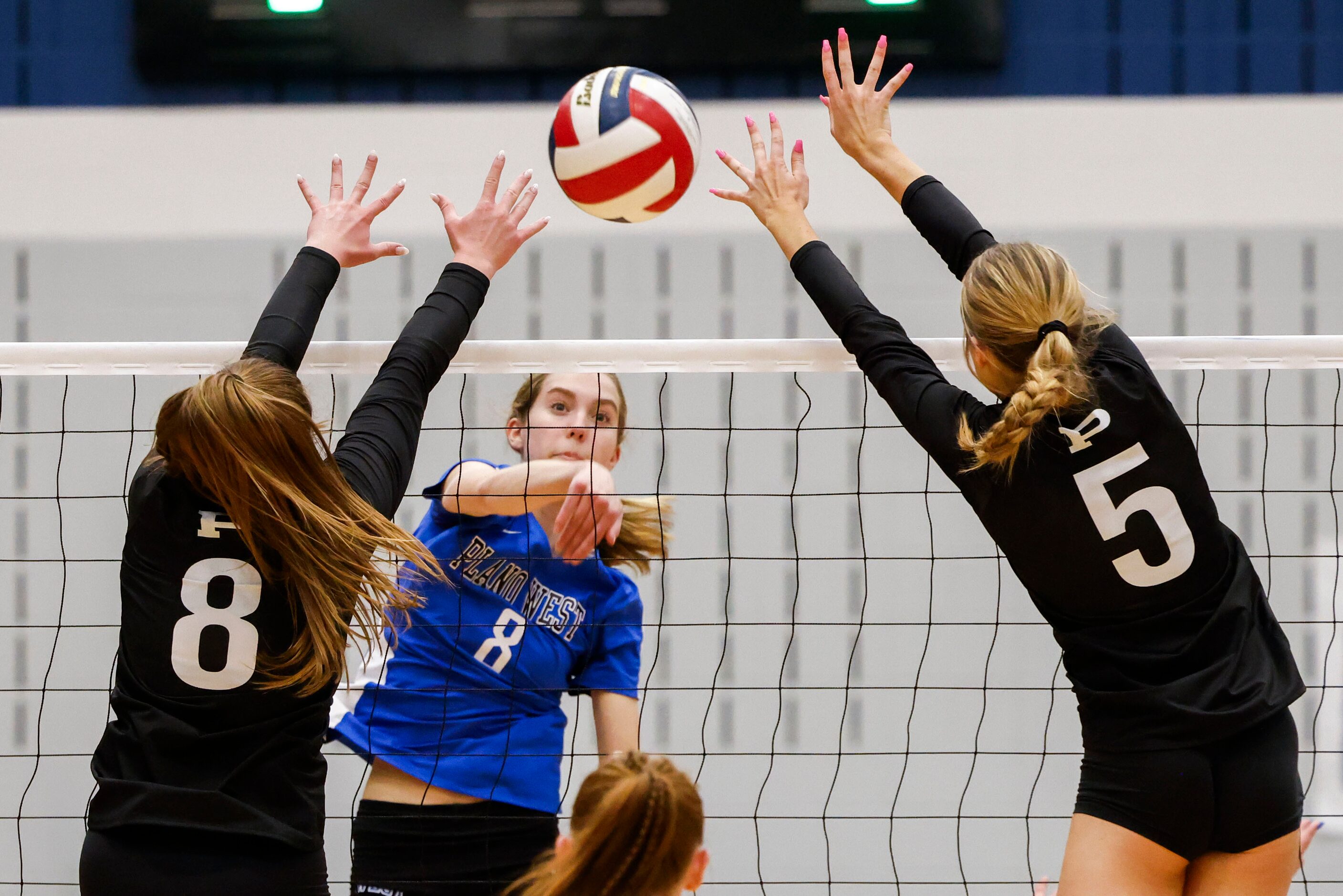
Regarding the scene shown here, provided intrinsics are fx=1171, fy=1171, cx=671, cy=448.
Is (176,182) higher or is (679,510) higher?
(176,182)

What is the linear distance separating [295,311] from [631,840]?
1062 millimetres

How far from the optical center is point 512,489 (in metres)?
2.49

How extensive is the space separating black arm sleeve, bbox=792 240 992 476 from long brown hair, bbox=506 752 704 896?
69 centimetres

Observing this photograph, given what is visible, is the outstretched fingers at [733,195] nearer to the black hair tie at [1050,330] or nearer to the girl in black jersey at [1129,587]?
the girl in black jersey at [1129,587]

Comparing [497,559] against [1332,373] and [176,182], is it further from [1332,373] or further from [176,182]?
[1332,373]

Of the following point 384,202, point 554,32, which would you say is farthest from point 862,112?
point 554,32

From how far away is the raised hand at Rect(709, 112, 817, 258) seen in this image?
7.20 ft

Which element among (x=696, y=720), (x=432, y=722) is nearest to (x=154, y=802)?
(x=432, y=722)

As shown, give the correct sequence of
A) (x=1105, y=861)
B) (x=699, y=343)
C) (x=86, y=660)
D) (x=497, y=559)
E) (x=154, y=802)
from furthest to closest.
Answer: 1. (x=86, y=660)
2. (x=497, y=559)
3. (x=699, y=343)
4. (x=1105, y=861)
5. (x=154, y=802)

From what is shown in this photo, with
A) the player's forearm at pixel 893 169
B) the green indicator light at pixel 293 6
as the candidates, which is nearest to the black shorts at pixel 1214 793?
the player's forearm at pixel 893 169

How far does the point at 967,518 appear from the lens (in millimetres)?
4484

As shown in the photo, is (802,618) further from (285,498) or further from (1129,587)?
(285,498)

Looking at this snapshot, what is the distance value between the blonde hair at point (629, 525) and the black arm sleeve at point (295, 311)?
78 cm

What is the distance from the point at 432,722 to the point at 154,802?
939 mm
